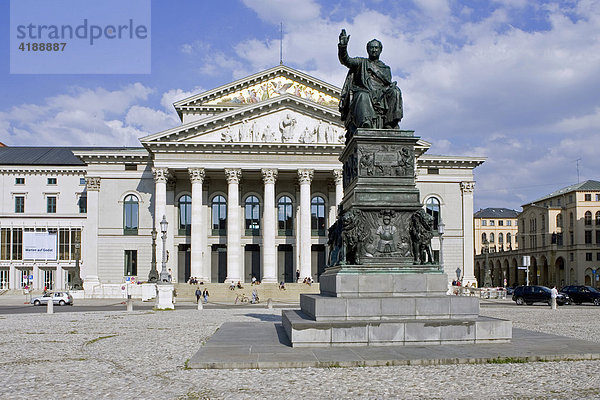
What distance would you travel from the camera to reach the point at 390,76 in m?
14.7

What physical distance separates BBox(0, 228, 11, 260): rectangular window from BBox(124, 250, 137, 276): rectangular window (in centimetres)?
2214

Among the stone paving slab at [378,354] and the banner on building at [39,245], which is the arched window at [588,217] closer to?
the banner on building at [39,245]

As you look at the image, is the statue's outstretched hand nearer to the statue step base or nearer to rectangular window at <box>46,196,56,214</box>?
the statue step base

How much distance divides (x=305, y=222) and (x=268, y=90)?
59.1 feet

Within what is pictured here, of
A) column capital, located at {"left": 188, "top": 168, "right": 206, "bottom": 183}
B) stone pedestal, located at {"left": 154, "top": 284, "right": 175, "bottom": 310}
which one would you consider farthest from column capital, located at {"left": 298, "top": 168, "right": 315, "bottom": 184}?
stone pedestal, located at {"left": 154, "top": 284, "right": 175, "bottom": 310}

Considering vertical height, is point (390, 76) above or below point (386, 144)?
above

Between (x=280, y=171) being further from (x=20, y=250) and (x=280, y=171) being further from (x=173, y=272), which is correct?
(x=20, y=250)

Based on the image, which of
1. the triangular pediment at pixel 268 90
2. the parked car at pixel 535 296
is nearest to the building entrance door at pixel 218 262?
the triangular pediment at pixel 268 90

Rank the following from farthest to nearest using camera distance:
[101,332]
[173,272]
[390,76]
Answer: [173,272], [101,332], [390,76]

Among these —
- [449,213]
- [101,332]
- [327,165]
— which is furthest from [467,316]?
A: [449,213]

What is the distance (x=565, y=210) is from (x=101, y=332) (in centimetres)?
10164

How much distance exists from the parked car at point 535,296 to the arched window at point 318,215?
24.8 m

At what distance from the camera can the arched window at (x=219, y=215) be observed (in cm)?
6894

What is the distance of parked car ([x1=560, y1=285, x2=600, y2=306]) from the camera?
50.0 meters
